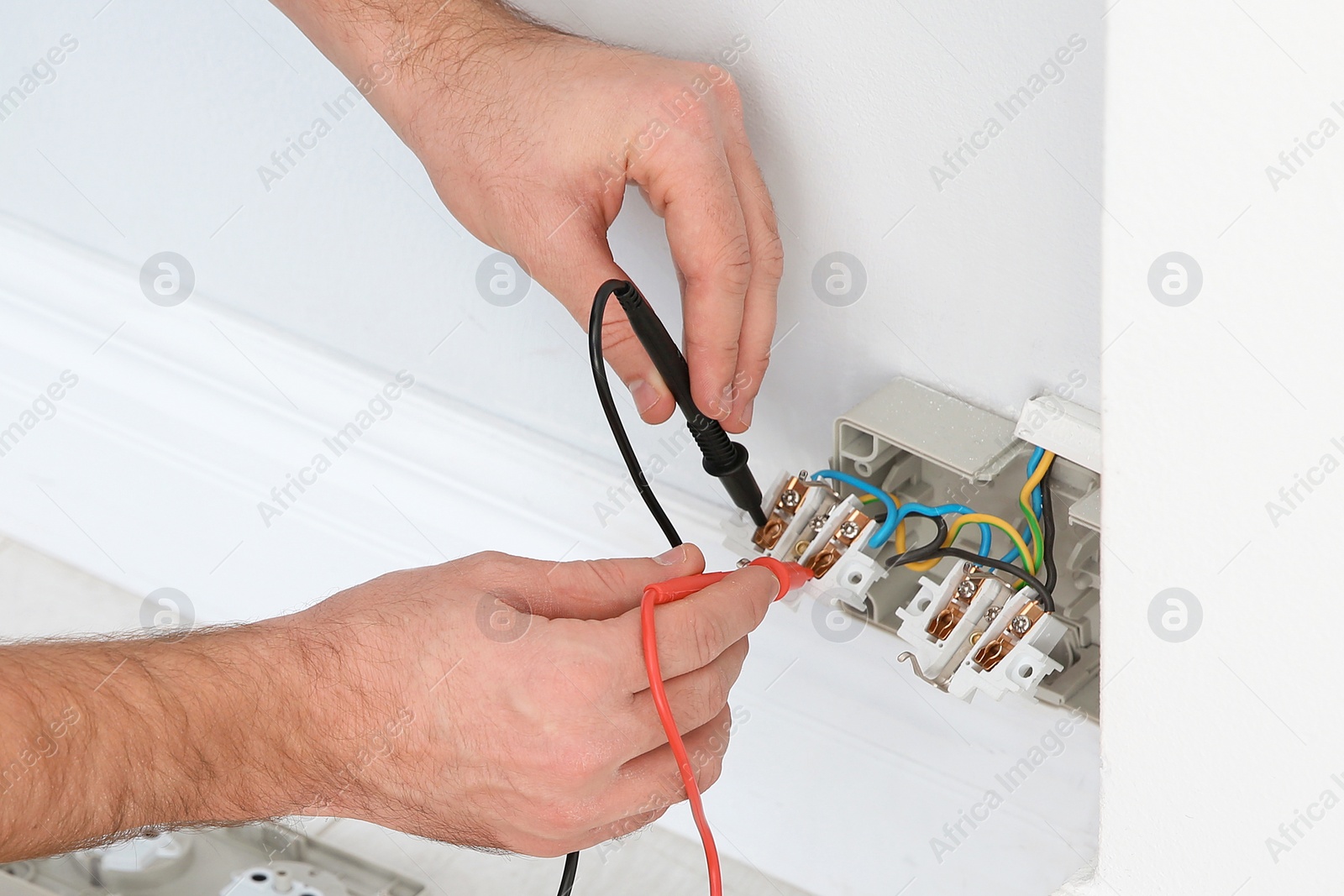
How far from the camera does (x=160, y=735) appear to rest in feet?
2.00

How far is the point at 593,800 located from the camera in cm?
59

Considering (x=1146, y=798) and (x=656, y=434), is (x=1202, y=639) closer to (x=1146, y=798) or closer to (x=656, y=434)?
(x=1146, y=798)

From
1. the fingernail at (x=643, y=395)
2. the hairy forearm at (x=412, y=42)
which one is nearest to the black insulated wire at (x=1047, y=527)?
the fingernail at (x=643, y=395)

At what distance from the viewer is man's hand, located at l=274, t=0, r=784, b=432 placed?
64 centimetres

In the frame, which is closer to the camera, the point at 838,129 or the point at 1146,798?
the point at 1146,798

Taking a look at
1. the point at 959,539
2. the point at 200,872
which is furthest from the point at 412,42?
the point at 200,872

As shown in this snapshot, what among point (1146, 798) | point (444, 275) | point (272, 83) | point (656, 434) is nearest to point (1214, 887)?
point (1146, 798)

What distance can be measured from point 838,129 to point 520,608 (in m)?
0.32

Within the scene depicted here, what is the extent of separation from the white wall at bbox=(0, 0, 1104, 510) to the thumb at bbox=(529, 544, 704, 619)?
0.22 metres

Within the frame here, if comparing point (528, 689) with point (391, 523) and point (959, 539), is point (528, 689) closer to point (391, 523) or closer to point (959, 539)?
point (959, 539)

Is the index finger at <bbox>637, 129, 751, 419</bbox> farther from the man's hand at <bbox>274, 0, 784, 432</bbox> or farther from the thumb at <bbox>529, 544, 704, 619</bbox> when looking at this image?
the thumb at <bbox>529, 544, 704, 619</bbox>

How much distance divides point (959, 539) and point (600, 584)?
0.27 meters

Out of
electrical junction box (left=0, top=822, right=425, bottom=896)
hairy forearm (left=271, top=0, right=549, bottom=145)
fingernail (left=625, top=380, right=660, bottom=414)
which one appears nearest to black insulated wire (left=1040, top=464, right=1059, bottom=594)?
fingernail (left=625, top=380, right=660, bottom=414)

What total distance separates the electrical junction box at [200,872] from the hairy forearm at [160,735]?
1.32ft
